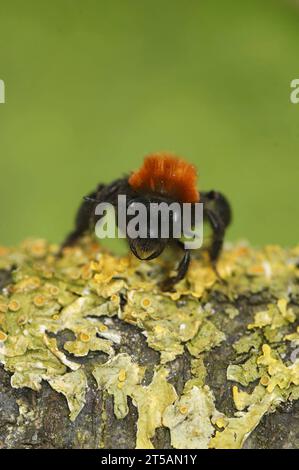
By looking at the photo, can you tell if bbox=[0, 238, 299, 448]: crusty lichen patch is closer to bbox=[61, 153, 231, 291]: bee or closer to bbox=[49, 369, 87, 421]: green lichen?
bbox=[49, 369, 87, 421]: green lichen

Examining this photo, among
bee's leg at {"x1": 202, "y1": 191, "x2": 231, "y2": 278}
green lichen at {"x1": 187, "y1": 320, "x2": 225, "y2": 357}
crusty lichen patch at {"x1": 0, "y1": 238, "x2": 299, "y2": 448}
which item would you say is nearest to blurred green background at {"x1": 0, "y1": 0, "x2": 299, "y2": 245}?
bee's leg at {"x1": 202, "y1": 191, "x2": 231, "y2": 278}

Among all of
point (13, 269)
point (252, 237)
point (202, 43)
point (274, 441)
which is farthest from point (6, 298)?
point (202, 43)

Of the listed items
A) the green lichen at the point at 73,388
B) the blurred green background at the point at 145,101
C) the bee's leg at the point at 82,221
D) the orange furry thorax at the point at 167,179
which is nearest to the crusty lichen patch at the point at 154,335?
the green lichen at the point at 73,388

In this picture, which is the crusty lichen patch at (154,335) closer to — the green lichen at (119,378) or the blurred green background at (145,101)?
the green lichen at (119,378)

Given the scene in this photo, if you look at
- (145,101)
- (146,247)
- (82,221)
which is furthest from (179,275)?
(145,101)

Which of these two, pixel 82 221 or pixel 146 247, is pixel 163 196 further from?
pixel 82 221

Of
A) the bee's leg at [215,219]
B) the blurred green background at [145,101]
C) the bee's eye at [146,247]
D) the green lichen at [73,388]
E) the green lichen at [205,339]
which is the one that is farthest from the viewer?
the blurred green background at [145,101]
